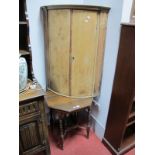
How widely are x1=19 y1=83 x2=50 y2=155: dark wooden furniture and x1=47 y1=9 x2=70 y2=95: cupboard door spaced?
0.34m

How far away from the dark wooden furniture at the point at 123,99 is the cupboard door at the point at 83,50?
0.85ft

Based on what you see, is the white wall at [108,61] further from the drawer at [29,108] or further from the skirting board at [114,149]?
the drawer at [29,108]

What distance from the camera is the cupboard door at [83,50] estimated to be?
1.45 metres

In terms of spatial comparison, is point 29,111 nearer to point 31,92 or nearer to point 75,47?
point 31,92

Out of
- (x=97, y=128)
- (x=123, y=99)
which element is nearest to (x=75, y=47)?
(x=123, y=99)

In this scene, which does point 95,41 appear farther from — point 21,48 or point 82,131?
point 82,131

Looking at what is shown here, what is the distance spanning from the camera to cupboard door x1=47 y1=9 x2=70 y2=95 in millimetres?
1489

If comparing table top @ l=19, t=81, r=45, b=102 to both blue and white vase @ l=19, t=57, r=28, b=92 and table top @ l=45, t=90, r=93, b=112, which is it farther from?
table top @ l=45, t=90, r=93, b=112

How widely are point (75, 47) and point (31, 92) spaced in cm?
60

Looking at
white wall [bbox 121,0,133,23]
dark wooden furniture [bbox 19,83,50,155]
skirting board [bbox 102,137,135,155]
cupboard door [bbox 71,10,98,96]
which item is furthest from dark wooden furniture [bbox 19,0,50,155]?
white wall [bbox 121,0,133,23]

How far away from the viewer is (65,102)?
1.69m
